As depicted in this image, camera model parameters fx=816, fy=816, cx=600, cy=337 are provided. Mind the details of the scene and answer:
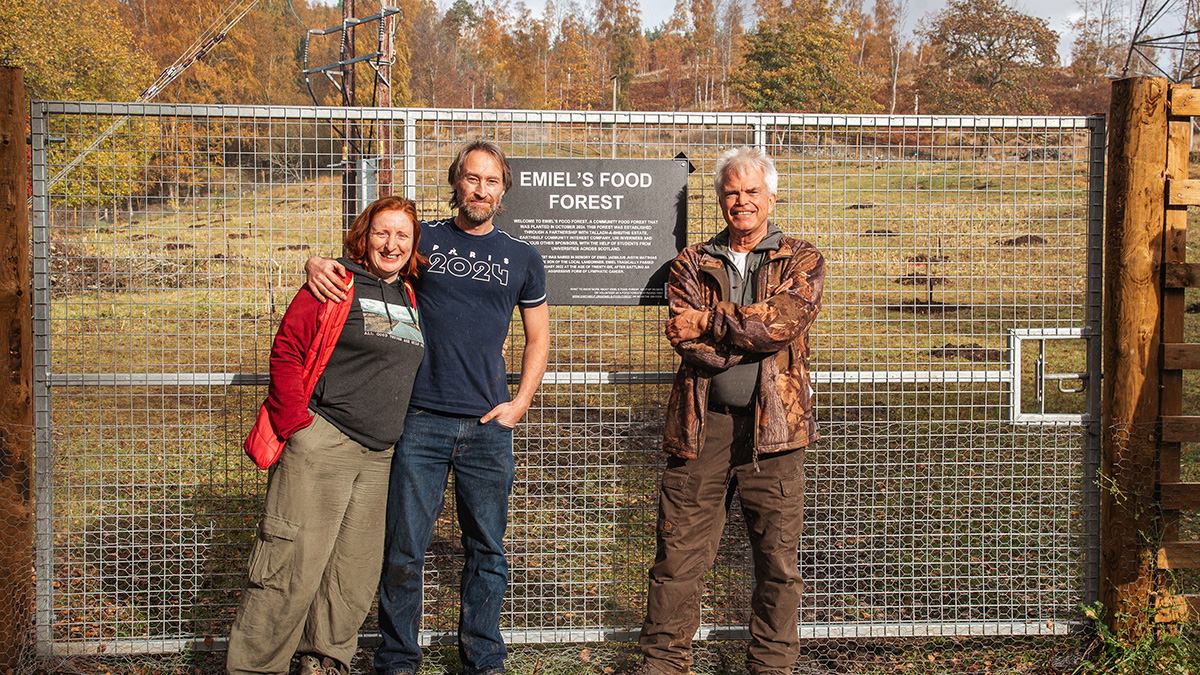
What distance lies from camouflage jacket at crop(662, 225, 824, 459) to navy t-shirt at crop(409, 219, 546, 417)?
2.38 ft

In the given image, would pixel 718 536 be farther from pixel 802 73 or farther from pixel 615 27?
pixel 615 27

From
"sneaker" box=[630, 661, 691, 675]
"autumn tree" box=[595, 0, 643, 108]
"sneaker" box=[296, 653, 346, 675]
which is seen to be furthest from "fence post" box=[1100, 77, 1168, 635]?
"autumn tree" box=[595, 0, 643, 108]

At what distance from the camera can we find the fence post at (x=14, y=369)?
358 centimetres

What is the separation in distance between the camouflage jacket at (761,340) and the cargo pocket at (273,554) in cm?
153

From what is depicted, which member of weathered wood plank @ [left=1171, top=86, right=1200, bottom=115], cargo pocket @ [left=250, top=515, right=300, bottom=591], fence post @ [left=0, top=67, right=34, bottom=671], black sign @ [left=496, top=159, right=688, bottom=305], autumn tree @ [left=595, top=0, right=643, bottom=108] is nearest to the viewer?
cargo pocket @ [left=250, top=515, right=300, bottom=591]

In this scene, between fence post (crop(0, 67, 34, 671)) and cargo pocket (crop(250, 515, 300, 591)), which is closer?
cargo pocket (crop(250, 515, 300, 591))

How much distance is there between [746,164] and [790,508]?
1437 millimetres

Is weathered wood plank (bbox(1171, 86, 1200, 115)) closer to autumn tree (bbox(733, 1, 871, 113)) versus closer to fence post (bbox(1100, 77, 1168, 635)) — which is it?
fence post (bbox(1100, 77, 1168, 635))

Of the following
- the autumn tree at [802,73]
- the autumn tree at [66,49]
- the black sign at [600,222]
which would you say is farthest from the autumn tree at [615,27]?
the black sign at [600,222]

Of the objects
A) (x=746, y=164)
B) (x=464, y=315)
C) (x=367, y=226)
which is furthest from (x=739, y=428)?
(x=367, y=226)

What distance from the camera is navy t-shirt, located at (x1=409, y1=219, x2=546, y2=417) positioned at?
3.33 meters

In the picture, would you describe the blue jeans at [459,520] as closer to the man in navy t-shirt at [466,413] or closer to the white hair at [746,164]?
the man in navy t-shirt at [466,413]

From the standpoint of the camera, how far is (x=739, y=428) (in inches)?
134

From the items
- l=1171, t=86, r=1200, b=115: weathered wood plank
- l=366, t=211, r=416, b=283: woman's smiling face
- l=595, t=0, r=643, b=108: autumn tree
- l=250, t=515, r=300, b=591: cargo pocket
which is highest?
l=595, t=0, r=643, b=108: autumn tree
